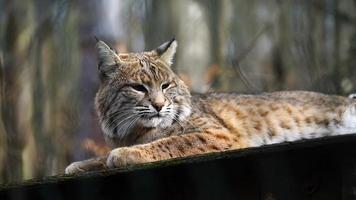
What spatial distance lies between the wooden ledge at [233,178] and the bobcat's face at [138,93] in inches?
51.8

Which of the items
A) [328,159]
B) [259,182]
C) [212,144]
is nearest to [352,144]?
[328,159]

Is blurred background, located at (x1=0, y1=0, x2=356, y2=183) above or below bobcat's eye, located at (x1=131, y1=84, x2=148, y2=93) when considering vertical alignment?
above

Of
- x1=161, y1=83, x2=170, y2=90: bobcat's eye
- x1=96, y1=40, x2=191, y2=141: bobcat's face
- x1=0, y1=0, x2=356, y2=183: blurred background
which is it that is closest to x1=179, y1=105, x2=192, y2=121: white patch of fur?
x1=96, y1=40, x2=191, y2=141: bobcat's face

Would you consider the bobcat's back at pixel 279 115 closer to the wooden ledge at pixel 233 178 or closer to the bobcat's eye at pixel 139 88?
the bobcat's eye at pixel 139 88

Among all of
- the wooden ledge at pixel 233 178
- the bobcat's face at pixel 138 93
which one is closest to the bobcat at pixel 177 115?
the bobcat's face at pixel 138 93

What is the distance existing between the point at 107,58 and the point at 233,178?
1714 mm

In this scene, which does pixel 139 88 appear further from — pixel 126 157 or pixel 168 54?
pixel 126 157

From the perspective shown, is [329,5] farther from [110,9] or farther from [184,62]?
[110,9]

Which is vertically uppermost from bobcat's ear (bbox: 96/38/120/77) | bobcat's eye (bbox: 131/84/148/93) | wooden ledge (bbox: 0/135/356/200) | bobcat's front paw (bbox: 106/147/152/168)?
bobcat's ear (bbox: 96/38/120/77)

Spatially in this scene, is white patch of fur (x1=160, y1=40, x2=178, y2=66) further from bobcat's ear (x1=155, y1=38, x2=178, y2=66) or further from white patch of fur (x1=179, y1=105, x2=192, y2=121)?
white patch of fur (x1=179, y1=105, x2=192, y2=121)

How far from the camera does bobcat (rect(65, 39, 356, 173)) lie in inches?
139

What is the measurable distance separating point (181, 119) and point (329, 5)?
6073mm

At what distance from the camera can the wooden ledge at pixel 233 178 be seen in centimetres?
222

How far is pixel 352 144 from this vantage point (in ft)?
7.40
